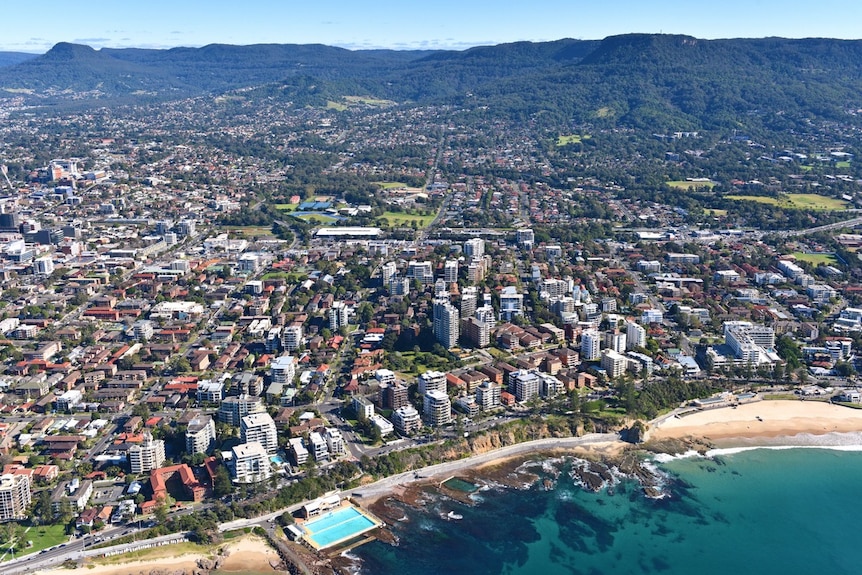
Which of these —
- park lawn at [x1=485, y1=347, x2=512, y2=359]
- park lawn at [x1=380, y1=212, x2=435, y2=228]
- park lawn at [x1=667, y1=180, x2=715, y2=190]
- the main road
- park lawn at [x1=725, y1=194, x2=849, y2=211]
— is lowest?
the main road

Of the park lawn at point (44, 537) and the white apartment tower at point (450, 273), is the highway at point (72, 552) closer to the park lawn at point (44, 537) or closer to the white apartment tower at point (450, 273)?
the park lawn at point (44, 537)

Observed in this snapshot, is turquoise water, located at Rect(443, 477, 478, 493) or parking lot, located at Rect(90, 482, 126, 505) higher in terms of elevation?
parking lot, located at Rect(90, 482, 126, 505)

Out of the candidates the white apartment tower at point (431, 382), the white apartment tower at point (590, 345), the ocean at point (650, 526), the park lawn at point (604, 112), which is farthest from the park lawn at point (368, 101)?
the ocean at point (650, 526)

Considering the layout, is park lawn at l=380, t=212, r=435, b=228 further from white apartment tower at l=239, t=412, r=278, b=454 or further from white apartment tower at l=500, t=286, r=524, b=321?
white apartment tower at l=239, t=412, r=278, b=454

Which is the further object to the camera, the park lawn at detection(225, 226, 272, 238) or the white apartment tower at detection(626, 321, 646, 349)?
the park lawn at detection(225, 226, 272, 238)

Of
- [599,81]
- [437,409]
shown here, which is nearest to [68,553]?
[437,409]

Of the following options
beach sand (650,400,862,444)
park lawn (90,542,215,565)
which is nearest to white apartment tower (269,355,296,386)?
park lawn (90,542,215,565)

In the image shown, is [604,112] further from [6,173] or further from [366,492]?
[366,492]
